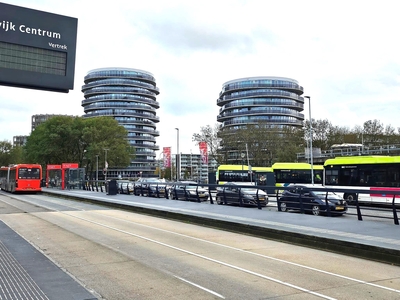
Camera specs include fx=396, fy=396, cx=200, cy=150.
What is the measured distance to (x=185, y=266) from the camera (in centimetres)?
884

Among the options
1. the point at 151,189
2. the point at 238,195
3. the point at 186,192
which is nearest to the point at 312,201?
the point at 238,195

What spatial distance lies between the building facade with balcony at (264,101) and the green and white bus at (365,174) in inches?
3558

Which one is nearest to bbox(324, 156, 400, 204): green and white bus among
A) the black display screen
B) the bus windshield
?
the black display screen

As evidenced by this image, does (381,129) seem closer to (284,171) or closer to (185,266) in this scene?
(284,171)

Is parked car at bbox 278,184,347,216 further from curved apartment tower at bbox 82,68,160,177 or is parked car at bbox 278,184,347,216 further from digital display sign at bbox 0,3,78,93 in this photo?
curved apartment tower at bbox 82,68,160,177

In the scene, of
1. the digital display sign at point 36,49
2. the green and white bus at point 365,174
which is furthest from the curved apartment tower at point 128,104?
the digital display sign at point 36,49

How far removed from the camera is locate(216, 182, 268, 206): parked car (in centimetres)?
2338

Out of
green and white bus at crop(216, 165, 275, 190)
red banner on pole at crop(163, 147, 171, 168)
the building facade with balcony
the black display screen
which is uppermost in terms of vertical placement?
the building facade with balcony

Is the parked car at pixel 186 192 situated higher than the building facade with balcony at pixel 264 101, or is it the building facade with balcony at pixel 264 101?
the building facade with balcony at pixel 264 101

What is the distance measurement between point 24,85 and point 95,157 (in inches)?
2639

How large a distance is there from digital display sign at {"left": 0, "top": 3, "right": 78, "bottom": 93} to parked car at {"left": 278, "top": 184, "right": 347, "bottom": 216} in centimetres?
1191

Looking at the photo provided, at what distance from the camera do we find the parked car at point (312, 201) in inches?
744

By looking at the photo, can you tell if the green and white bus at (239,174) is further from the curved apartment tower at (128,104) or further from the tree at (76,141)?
the curved apartment tower at (128,104)

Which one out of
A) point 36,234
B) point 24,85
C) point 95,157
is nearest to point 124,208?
point 36,234
